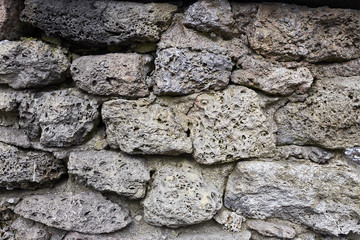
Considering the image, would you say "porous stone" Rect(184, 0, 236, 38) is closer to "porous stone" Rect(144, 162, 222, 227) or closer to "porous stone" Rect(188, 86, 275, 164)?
"porous stone" Rect(188, 86, 275, 164)

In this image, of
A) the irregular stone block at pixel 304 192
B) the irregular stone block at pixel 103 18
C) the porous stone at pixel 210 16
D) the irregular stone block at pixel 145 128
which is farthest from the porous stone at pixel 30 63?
the irregular stone block at pixel 304 192

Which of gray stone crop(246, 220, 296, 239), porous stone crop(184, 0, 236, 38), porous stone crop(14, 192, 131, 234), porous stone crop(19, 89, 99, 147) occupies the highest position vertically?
porous stone crop(184, 0, 236, 38)

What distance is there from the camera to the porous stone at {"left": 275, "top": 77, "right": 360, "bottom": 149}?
1087 millimetres

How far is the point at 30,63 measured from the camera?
1148mm

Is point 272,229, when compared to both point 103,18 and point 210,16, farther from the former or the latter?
point 103,18

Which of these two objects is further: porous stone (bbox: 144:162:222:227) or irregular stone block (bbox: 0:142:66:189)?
irregular stone block (bbox: 0:142:66:189)

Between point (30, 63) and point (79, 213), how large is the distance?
69 centimetres

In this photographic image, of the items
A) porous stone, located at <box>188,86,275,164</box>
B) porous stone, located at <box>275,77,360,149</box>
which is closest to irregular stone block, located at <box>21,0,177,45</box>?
porous stone, located at <box>188,86,275,164</box>

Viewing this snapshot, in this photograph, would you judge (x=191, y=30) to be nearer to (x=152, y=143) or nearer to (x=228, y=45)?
(x=228, y=45)

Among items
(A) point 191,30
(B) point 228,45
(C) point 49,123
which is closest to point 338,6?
(B) point 228,45

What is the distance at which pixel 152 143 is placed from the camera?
3.61 ft

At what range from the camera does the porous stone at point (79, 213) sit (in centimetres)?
112

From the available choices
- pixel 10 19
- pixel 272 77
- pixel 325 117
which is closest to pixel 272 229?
pixel 325 117

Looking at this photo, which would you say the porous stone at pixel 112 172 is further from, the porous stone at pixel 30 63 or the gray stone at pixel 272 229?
the gray stone at pixel 272 229
